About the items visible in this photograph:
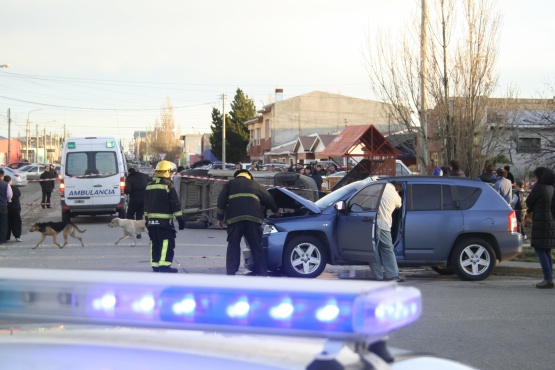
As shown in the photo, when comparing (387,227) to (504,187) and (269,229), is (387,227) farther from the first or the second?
(504,187)

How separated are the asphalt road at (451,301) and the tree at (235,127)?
61.3 m

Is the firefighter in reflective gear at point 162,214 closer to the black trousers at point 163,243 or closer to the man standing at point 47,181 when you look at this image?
the black trousers at point 163,243

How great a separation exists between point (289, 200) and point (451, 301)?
Result: 3402 millimetres

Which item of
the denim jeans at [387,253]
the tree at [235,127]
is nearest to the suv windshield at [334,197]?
the denim jeans at [387,253]

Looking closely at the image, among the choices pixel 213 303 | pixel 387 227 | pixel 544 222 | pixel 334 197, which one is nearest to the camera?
pixel 213 303

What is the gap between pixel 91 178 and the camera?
22.6 m

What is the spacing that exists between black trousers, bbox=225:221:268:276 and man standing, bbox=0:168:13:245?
357 inches

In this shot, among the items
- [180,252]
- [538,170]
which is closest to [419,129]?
[180,252]

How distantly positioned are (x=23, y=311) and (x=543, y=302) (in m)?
9.05

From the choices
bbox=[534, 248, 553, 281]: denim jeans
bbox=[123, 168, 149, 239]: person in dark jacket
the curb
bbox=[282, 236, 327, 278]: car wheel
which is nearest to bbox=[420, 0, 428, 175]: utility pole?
bbox=[123, 168, 149, 239]: person in dark jacket

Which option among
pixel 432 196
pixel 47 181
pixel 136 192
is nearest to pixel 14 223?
pixel 136 192

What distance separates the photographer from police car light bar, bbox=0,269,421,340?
67.1 inches

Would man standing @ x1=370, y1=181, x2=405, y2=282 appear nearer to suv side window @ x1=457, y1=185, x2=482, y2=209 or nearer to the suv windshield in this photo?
the suv windshield

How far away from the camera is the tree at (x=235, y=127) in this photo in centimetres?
7994
